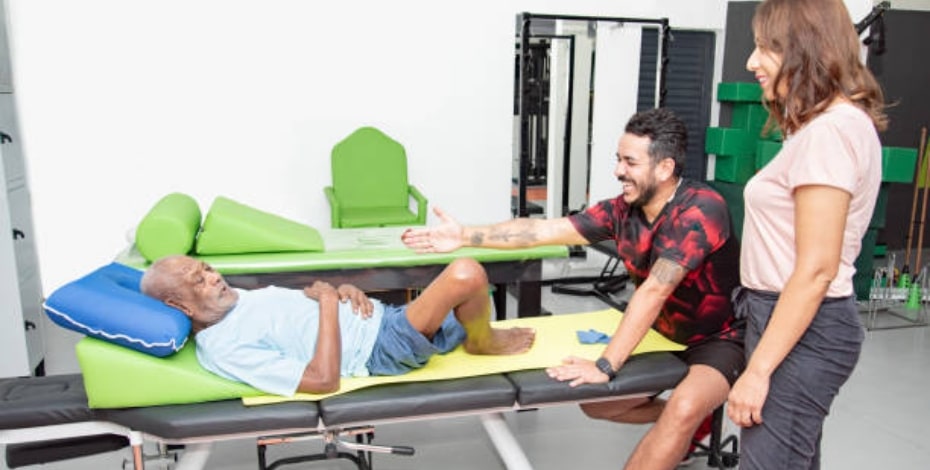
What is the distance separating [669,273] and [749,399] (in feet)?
2.06

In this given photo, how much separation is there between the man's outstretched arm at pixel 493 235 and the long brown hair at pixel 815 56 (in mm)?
1135

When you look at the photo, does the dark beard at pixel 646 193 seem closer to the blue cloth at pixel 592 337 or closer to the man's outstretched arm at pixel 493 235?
the man's outstretched arm at pixel 493 235

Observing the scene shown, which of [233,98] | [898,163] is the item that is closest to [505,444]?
[233,98]

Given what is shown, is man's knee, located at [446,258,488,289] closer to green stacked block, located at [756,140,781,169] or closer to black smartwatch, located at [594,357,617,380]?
black smartwatch, located at [594,357,617,380]

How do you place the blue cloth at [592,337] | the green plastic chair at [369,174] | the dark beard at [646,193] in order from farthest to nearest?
the green plastic chair at [369,174] → the blue cloth at [592,337] → the dark beard at [646,193]

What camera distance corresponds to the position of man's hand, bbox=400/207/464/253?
2.54 metres

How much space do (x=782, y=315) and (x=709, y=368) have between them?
0.74 metres

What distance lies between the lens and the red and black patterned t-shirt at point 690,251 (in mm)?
2035

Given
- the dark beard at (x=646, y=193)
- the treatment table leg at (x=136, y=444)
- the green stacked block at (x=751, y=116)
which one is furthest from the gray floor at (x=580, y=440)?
the green stacked block at (x=751, y=116)

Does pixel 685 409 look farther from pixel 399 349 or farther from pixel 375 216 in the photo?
pixel 375 216

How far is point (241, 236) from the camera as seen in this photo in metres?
2.65

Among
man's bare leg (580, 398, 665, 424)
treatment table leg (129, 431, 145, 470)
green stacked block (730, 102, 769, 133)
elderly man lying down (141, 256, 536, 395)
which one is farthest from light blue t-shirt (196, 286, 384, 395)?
green stacked block (730, 102, 769, 133)

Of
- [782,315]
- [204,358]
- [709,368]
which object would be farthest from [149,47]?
[782,315]

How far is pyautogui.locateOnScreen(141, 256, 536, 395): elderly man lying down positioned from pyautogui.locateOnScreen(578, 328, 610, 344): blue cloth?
317mm
